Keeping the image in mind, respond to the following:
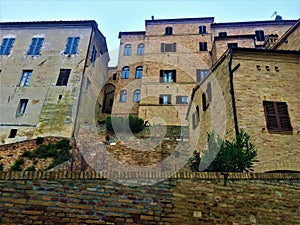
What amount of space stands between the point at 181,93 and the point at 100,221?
20.7 m

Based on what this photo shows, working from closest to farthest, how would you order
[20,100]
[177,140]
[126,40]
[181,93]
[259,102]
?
[259,102] → [177,140] → [20,100] → [181,93] → [126,40]

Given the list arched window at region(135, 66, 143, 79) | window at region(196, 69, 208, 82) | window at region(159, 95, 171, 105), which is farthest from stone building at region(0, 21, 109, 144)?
window at region(196, 69, 208, 82)

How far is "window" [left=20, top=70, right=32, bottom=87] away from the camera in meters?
22.2

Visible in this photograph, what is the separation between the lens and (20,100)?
2134cm

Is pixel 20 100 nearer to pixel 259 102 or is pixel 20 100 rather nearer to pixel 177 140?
pixel 177 140

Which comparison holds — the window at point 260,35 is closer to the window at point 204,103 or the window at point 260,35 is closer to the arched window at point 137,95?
the arched window at point 137,95

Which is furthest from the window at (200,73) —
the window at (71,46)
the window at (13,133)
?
the window at (13,133)

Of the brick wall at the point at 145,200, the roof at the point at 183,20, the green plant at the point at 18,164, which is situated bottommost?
the brick wall at the point at 145,200

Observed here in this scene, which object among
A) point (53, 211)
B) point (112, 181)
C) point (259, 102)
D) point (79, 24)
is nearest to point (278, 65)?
point (259, 102)

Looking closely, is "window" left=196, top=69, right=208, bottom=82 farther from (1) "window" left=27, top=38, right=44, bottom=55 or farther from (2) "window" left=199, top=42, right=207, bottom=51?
(1) "window" left=27, top=38, right=44, bottom=55

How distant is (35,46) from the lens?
24047 mm

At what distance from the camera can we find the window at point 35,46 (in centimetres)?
2380

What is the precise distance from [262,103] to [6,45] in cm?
2238

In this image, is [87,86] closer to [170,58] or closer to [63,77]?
[63,77]
